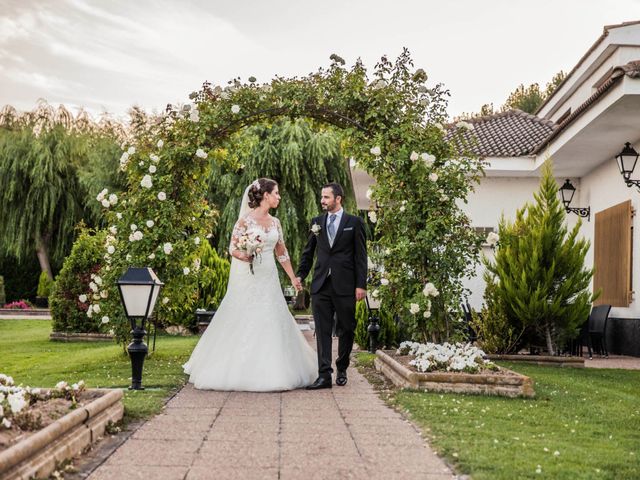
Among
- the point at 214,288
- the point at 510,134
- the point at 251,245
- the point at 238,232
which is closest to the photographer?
the point at 251,245

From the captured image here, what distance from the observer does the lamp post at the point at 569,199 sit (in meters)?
16.0

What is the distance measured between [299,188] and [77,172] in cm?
961

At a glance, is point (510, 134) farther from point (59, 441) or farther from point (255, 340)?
point (59, 441)

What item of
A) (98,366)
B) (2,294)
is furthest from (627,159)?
(2,294)

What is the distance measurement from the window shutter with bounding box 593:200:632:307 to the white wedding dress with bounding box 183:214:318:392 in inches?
305

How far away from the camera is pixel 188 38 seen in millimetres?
12492

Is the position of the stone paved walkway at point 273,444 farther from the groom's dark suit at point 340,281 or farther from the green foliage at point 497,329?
the green foliage at point 497,329

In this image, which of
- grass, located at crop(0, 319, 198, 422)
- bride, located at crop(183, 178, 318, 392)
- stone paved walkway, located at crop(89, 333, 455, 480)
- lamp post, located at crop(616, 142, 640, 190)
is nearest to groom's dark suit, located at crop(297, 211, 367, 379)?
bride, located at crop(183, 178, 318, 392)

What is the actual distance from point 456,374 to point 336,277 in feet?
5.17

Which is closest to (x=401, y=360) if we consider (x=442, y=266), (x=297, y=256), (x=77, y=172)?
(x=442, y=266)

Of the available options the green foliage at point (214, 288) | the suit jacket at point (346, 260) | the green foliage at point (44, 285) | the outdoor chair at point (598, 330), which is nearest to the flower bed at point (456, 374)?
the suit jacket at point (346, 260)

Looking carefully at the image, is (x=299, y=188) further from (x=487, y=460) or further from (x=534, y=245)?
(x=487, y=460)

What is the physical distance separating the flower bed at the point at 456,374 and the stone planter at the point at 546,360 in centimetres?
324

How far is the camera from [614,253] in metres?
15.0
